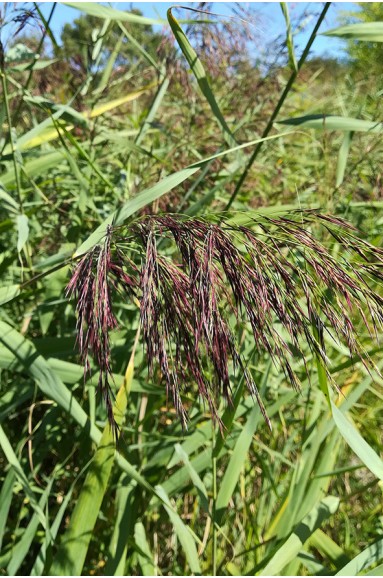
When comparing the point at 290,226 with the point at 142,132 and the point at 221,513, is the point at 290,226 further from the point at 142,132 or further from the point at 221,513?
the point at 142,132

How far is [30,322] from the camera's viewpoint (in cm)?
165

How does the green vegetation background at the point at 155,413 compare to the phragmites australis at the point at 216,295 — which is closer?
the phragmites australis at the point at 216,295

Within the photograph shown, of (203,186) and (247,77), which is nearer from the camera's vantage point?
(203,186)

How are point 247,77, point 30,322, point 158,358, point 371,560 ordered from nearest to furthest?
1. point 158,358
2. point 371,560
3. point 30,322
4. point 247,77

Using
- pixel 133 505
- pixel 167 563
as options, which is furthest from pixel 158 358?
pixel 167 563

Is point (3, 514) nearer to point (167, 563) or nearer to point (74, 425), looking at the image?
point (74, 425)

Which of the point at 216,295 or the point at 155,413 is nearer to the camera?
the point at 216,295

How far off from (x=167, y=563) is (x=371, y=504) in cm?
63

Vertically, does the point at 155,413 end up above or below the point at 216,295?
below

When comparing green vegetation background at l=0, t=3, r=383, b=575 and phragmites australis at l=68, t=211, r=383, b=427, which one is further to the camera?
green vegetation background at l=0, t=3, r=383, b=575

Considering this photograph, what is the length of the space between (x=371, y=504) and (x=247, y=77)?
1.47 metres

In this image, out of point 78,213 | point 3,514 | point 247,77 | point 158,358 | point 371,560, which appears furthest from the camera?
point 247,77

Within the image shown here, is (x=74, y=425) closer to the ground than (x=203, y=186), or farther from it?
closer to the ground

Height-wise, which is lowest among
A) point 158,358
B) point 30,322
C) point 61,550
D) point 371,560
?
point 371,560
